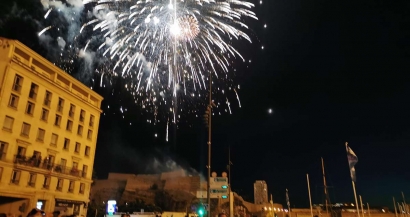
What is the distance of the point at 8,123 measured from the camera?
29797mm

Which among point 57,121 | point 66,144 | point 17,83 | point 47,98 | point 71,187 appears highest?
point 47,98

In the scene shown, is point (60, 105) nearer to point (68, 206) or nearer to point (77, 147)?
point (77, 147)

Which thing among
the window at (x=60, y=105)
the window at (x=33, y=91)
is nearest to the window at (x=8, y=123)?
the window at (x=33, y=91)

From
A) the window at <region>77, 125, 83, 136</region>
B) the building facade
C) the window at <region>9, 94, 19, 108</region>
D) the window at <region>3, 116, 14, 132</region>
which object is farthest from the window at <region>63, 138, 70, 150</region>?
the window at <region>9, 94, 19, 108</region>

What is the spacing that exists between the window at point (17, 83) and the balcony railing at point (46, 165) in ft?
21.3

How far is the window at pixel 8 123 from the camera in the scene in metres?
29.4

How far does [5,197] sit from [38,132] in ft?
22.7

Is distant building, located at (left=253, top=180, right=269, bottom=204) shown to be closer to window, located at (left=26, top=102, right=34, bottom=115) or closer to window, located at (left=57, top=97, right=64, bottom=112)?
window, located at (left=57, top=97, right=64, bottom=112)

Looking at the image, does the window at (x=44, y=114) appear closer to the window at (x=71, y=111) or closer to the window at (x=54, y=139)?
the window at (x=54, y=139)

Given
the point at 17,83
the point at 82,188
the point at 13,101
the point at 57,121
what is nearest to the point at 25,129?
the point at 13,101

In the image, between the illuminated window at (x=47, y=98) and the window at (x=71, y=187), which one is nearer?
the illuminated window at (x=47, y=98)

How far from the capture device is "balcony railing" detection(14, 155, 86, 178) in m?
30.6

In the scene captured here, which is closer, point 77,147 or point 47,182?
point 47,182

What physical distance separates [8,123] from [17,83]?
13.5 ft
